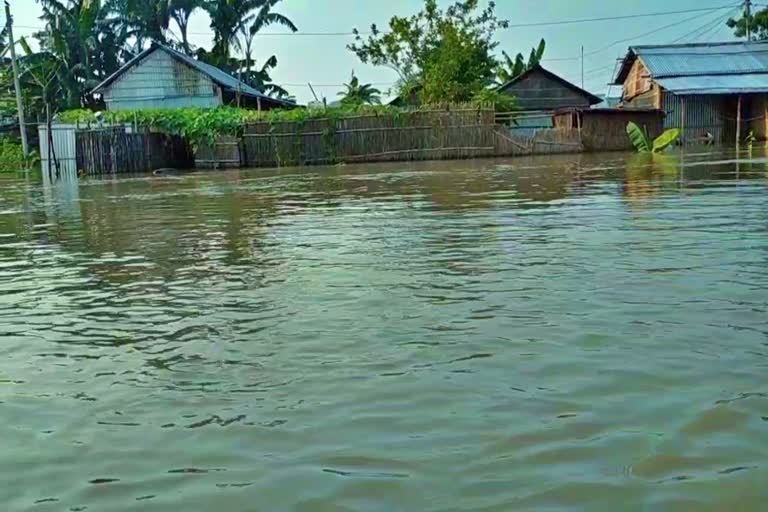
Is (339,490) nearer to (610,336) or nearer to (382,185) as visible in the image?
(610,336)

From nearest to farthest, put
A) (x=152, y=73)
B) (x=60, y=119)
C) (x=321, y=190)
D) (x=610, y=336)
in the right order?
(x=610, y=336)
(x=321, y=190)
(x=60, y=119)
(x=152, y=73)

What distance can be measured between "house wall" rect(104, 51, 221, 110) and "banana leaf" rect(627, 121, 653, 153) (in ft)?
56.6

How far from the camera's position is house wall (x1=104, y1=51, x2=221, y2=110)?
113 ft

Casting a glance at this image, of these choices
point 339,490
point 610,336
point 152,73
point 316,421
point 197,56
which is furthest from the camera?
point 197,56

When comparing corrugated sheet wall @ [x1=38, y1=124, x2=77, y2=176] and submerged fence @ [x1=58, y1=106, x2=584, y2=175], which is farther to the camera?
submerged fence @ [x1=58, y1=106, x2=584, y2=175]

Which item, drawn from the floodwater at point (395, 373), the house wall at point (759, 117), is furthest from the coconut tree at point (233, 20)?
the floodwater at point (395, 373)

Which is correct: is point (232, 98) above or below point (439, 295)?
above

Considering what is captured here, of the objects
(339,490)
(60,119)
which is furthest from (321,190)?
(60,119)

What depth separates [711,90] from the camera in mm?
29812

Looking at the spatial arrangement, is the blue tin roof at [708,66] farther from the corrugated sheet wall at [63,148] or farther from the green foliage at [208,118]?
the corrugated sheet wall at [63,148]

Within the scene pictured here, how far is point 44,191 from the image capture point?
16516 millimetres

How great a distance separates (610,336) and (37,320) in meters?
2.92

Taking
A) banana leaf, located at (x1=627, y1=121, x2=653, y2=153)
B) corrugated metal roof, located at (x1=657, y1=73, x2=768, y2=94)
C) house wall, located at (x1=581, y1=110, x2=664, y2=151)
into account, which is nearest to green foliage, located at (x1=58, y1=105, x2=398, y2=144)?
house wall, located at (x1=581, y1=110, x2=664, y2=151)

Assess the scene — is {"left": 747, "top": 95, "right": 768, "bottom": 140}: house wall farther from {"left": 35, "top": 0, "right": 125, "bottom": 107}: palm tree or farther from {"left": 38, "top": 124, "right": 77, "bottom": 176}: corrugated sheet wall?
{"left": 35, "top": 0, "right": 125, "bottom": 107}: palm tree
